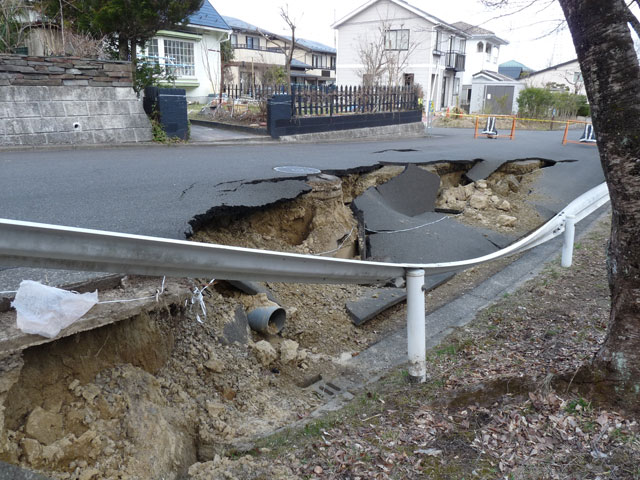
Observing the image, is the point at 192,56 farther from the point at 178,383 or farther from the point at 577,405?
the point at 577,405

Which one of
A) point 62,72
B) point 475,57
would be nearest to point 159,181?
point 62,72

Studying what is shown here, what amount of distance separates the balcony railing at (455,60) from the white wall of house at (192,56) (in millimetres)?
20854

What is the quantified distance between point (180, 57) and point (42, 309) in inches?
1171

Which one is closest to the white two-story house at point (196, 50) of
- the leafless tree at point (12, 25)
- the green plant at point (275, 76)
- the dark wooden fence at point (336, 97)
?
the green plant at point (275, 76)

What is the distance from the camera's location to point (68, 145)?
10500 mm

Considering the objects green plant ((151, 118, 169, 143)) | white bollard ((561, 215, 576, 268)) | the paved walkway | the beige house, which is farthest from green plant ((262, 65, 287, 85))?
white bollard ((561, 215, 576, 268))

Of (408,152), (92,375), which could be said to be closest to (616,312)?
(92,375)

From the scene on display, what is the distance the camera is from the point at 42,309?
269cm

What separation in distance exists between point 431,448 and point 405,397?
718mm

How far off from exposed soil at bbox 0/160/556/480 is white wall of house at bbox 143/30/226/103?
2536 cm

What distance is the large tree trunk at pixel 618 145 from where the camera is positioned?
295 cm

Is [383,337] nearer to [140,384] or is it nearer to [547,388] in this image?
[547,388]

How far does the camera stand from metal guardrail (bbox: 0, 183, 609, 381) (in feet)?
6.70

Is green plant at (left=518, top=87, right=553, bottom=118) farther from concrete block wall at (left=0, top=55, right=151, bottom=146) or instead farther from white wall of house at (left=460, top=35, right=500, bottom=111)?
concrete block wall at (left=0, top=55, right=151, bottom=146)
